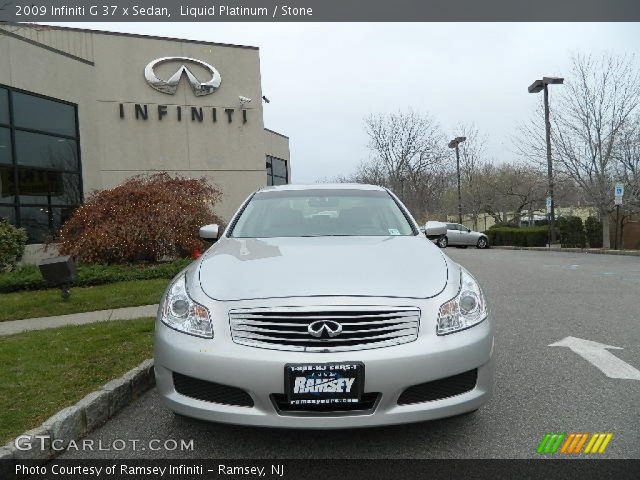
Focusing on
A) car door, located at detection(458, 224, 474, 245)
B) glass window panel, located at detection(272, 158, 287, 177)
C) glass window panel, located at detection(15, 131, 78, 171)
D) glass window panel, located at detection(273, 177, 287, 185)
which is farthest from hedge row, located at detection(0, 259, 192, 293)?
car door, located at detection(458, 224, 474, 245)

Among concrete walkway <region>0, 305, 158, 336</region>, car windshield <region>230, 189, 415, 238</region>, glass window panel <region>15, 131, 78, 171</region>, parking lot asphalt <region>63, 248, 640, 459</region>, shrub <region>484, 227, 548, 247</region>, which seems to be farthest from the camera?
shrub <region>484, 227, 548, 247</region>

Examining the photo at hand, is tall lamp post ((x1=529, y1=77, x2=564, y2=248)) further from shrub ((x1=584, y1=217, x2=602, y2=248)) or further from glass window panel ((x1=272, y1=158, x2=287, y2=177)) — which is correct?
glass window panel ((x1=272, y1=158, x2=287, y2=177))

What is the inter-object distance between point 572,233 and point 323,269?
23.8m

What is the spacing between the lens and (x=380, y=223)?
427cm

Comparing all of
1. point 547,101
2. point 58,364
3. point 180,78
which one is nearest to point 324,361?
point 58,364

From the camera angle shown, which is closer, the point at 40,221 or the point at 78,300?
the point at 78,300

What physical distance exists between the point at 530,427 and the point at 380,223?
6.43ft

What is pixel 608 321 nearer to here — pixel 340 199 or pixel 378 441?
pixel 340 199

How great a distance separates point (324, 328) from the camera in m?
2.54

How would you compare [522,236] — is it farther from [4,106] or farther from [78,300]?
[78,300]

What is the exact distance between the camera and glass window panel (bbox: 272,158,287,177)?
93.0ft

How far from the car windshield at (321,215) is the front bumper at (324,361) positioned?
1.56 m

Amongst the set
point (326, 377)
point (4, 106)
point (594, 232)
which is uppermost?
point (4, 106)

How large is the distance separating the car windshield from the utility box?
12.8 feet
